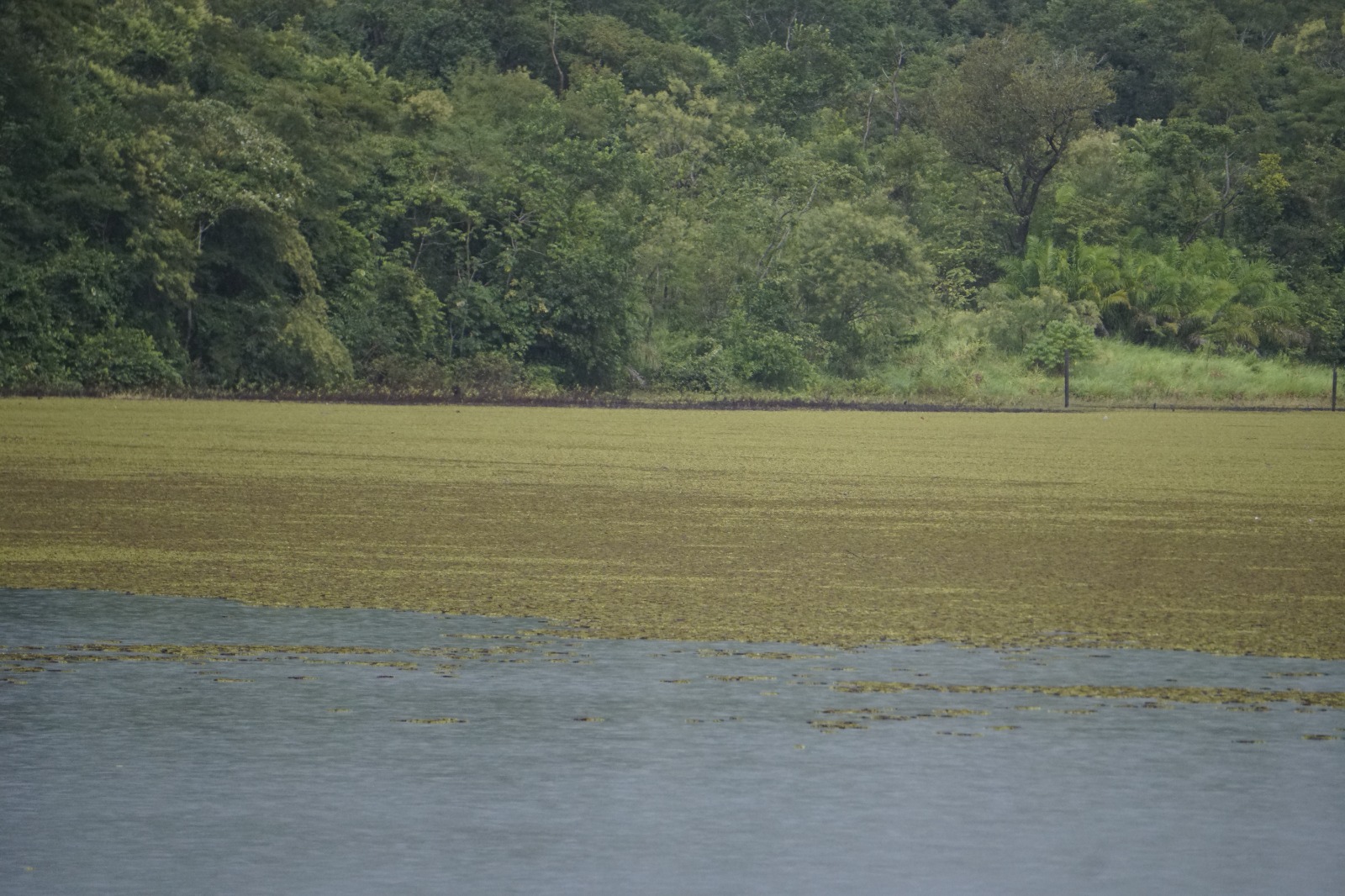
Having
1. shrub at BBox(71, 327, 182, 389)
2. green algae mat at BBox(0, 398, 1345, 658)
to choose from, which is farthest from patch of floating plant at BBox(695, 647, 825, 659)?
shrub at BBox(71, 327, 182, 389)

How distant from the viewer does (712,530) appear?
1195cm

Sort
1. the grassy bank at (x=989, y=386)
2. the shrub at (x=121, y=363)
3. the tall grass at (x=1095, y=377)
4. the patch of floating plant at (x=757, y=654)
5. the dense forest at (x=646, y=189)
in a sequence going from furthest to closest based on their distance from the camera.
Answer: the tall grass at (x=1095, y=377) → the grassy bank at (x=989, y=386) → the dense forest at (x=646, y=189) → the shrub at (x=121, y=363) → the patch of floating plant at (x=757, y=654)

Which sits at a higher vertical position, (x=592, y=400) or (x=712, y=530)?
(x=712, y=530)

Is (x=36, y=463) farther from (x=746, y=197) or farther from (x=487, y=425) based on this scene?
(x=746, y=197)

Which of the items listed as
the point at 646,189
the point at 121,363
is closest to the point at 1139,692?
the point at 121,363

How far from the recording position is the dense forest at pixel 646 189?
32.5 meters

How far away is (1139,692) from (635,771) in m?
2.20

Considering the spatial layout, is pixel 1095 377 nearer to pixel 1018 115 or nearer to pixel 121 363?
pixel 1018 115

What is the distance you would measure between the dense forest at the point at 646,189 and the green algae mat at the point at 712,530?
10.4 meters

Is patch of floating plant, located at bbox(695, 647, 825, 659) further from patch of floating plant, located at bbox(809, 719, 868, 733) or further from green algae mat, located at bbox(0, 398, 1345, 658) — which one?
patch of floating plant, located at bbox(809, 719, 868, 733)

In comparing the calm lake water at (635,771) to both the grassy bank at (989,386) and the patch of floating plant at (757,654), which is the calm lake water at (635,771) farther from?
the grassy bank at (989,386)

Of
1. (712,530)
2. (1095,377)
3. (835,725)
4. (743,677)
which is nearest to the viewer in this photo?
(835,725)

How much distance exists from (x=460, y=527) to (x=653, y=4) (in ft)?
154

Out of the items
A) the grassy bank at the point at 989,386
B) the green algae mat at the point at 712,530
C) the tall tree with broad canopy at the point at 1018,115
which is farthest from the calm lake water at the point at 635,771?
the tall tree with broad canopy at the point at 1018,115
